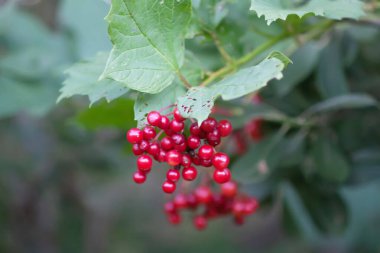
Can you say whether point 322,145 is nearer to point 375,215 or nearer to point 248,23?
point 248,23

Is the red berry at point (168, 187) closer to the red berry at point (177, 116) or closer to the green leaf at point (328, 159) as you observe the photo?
the red berry at point (177, 116)

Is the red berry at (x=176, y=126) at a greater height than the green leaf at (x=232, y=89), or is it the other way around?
the green leaf at (x=232, y=89)

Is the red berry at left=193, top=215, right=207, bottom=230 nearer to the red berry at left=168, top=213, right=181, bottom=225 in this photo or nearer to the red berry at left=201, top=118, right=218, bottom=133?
the red berry at left=168, top=213, right=181, bottom=225

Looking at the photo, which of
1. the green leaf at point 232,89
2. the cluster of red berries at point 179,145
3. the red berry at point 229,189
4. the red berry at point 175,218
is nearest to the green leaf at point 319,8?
the green leaf at point 232,89

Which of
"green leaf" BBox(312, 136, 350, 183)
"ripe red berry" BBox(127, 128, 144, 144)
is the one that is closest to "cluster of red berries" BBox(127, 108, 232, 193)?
"ripe red berry" BBox(127, 128, 144, 144)

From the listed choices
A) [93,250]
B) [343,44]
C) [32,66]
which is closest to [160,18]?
[343,44]

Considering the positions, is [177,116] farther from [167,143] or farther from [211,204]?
[211,204]
